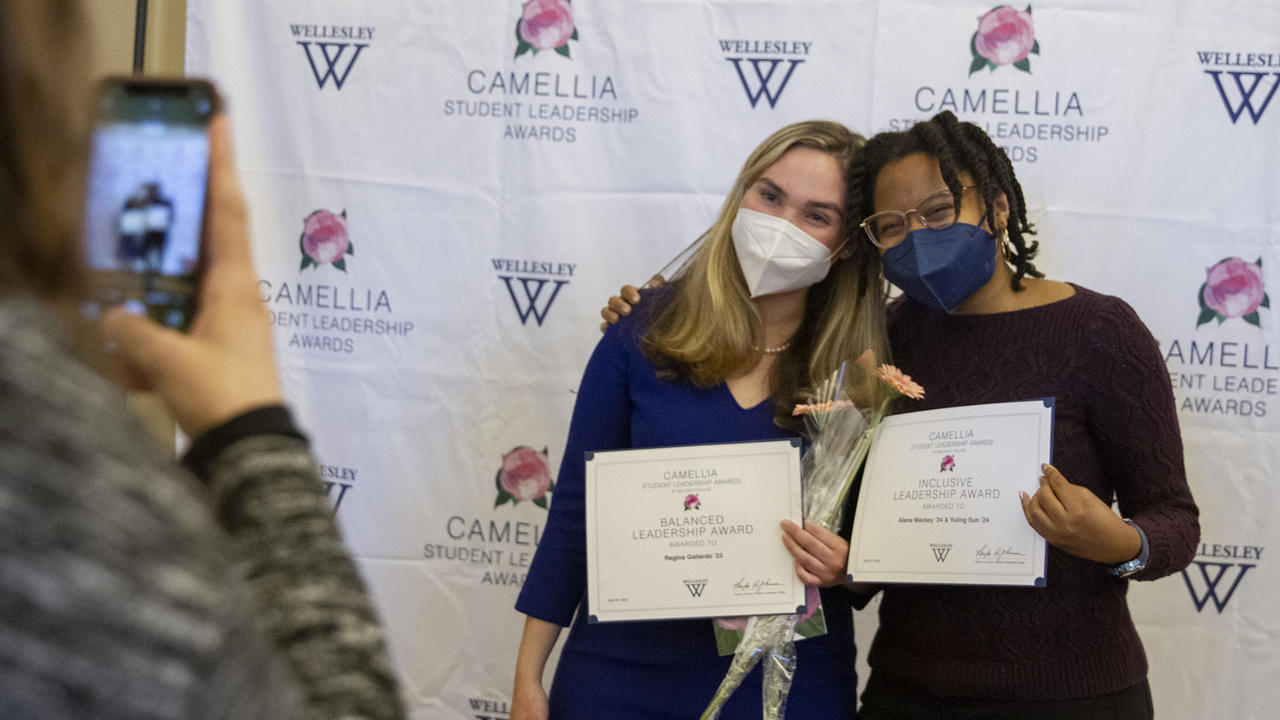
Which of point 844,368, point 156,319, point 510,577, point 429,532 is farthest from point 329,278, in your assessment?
point 156,319

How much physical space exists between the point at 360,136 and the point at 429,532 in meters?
1.22

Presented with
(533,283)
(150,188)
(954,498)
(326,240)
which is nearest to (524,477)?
(533,283)

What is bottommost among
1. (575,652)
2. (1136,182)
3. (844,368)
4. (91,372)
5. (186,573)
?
(575,652)

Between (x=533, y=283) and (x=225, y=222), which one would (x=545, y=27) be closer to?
(x=533, y=283)

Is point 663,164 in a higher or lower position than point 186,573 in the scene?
higher

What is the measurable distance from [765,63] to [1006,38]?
0.66 m

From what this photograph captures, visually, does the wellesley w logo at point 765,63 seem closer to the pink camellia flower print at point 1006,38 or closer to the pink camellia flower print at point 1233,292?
the pink camellia flower print at point 1006,38

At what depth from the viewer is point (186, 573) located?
52 centimetres

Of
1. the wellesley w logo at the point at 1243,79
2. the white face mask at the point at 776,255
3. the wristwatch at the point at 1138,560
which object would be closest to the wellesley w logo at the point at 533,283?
the white face mask at the point at 776,255

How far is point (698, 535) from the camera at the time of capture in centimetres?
190

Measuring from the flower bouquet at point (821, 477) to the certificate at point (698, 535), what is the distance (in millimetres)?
43

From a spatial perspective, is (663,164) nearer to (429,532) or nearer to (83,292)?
(429,532)

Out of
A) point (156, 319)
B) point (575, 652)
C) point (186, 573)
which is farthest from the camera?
point (575, 652)

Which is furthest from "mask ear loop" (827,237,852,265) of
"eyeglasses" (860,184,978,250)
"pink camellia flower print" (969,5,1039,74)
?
"pink camellia flower print" (969,5,1039,74)
